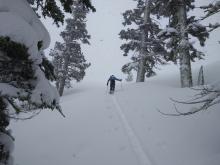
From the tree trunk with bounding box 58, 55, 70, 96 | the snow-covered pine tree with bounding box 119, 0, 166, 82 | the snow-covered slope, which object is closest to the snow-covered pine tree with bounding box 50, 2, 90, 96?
the tree trunk with bounding box 58, 55, 70, 96

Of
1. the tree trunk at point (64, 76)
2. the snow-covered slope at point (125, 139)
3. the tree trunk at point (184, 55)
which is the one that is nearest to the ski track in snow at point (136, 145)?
the snow-covered slope at point (125, 139)

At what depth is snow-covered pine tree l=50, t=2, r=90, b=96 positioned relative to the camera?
2597 cm

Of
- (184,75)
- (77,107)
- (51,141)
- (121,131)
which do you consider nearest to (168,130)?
(121,131)

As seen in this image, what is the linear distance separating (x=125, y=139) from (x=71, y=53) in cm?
1903

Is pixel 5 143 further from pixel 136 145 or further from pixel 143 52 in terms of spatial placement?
pixel 143 52

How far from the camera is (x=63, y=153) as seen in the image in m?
8.18

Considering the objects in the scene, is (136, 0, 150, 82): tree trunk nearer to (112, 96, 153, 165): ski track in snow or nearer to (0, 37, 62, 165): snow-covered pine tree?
(112, 96, 153, 165): ski track in snow

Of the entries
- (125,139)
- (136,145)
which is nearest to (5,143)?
(136,145)

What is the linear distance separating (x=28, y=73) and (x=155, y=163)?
4707 millimetres

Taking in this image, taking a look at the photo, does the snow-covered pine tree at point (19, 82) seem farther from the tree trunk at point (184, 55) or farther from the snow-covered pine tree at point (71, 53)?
the snow-covered pine tree at point (71, 53)

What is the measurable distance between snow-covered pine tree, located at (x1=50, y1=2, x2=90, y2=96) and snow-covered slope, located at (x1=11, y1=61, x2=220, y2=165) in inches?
528

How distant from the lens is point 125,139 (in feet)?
29.3

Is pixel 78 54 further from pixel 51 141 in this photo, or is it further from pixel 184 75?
pixel 51 141

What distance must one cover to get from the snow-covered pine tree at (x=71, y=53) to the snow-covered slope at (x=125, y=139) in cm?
1340
